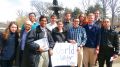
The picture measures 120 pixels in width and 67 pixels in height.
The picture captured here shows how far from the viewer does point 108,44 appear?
10.2m

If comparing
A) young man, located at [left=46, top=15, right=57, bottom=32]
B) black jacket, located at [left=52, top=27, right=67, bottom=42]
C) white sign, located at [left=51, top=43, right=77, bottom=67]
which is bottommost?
white sign, located at [left=51, top=43, right=77, bottom=67]

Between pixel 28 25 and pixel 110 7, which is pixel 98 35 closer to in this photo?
pixel 28 25

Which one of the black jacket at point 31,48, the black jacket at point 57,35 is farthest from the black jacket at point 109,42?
the black jacket at point 31,48

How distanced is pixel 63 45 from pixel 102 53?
1288mm

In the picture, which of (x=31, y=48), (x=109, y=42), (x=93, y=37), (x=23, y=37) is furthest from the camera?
(x=93, y=37)

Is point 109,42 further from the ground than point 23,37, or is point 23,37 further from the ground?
point 23,37

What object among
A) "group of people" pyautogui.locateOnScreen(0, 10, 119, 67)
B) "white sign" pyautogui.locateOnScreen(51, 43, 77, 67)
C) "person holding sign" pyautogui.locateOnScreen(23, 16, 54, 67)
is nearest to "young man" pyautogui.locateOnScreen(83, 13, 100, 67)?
"group of people" pyautogui.locateOnScreen(0, 10, 119, 67)

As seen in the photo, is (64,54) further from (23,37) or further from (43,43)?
(23,37)

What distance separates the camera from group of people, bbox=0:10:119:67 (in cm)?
925

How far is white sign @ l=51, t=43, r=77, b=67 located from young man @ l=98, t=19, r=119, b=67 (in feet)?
2.82

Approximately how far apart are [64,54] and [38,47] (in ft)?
4.52

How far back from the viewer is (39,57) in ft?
30.3

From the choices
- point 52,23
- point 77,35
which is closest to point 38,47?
point 77,35

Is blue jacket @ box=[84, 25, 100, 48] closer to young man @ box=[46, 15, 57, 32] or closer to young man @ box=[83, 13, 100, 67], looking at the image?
young man @ box=[83, 13, 100, 67]
